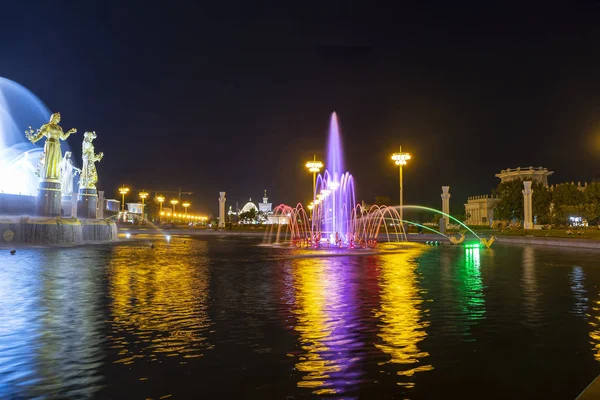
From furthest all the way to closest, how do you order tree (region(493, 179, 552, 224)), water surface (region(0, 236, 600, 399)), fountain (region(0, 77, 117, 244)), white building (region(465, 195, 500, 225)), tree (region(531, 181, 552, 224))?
white building (region(465, 195, 500, 225)) < tree (region(493, 179, 552, 224)) < tree (region(531, 181, 552, 224)) < fountain (region(0, 77, 117, 244)) < water surface (region(0, 236, 600, 399))

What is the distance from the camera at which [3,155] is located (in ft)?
136

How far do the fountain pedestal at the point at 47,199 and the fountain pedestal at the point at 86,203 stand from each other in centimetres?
607

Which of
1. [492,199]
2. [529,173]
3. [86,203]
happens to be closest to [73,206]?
[86,203]

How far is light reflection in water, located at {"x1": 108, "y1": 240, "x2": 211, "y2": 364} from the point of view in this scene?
7914 mm

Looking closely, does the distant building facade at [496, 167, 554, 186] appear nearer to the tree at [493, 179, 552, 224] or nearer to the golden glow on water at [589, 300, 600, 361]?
the tree at [493, 179, 552, 224]

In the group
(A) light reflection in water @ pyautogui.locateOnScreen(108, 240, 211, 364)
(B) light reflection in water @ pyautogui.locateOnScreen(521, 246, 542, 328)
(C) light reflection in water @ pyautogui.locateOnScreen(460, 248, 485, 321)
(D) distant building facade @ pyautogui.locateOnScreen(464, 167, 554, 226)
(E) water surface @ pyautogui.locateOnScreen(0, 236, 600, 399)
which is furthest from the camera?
(D) distant building facade @ pyautogui.locateOnScreen(464, 167, 554, 226)

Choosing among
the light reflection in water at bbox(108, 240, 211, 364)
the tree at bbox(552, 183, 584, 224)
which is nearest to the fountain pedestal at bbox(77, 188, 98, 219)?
the light reflection in water at bbox(108, 240, 211, 364)

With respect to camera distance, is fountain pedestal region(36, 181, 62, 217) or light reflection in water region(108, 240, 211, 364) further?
fountain pedestal region(36, 181, 62, 217)

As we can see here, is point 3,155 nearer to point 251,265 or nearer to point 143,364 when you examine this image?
point 251,265

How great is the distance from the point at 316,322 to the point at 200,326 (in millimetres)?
2198

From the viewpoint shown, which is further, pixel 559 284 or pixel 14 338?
pixel 559 284

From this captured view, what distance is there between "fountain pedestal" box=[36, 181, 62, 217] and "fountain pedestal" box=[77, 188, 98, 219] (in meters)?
6.07

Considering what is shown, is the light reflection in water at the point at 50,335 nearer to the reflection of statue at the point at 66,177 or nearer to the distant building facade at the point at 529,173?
the reflection of statue at the point at 66,177

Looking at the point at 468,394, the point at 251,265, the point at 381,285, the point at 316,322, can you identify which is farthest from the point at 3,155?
the point at 468,394
